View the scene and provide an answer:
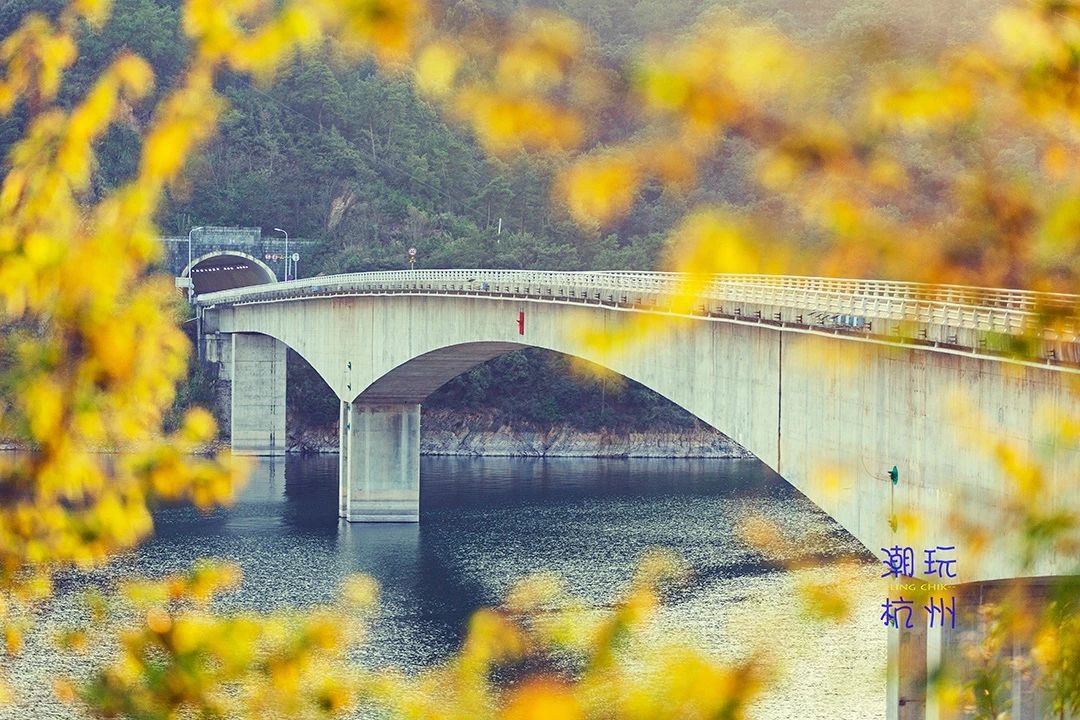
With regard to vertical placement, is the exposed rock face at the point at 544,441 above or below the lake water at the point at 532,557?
above

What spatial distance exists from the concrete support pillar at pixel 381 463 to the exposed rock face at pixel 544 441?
56.7 ft

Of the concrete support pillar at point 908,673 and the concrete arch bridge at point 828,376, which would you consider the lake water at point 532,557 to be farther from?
the concrete arch bridge at point 828,376

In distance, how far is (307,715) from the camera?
627cm

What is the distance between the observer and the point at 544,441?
7138cm

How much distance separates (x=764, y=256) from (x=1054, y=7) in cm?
122

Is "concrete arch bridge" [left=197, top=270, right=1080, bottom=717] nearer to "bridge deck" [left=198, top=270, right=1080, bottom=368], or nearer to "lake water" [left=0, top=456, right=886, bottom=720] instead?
"bridge deck" [left=198, top=270, right=1080, bottom=368]

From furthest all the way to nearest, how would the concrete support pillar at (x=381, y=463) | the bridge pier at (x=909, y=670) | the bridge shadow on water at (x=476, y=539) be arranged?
the concrete support pillar at (x=381, y=463)
the bridge shadow on water at (x=476, y=539)
the bridge pier at (x=909, y=670)

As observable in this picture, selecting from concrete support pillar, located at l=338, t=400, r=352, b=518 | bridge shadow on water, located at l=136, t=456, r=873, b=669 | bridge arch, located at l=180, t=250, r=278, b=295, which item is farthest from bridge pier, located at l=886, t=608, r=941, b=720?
bridge arch, located at l=180, t=250, r=278, b=295

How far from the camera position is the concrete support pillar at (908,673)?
21.5 metres

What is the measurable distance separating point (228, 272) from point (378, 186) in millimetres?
9213

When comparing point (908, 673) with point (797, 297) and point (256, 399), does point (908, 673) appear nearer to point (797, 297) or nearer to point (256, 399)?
point (797, 297)

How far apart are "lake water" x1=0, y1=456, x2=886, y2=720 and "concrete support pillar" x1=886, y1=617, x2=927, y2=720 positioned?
384 millimetres

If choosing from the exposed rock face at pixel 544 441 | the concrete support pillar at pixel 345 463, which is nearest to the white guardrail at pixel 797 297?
the concrete support pillar at pixel 345 463

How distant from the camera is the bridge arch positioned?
256ft
